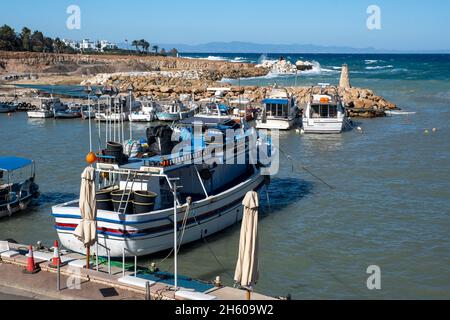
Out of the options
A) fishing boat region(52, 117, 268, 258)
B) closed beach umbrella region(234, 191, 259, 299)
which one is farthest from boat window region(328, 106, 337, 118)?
closed beach umbrella region(234, 191, 259, 299)

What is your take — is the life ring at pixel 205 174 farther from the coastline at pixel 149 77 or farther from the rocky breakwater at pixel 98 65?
the rocky breakwater at pixel 98 65

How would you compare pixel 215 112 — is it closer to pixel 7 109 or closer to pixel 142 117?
pixel 142 117

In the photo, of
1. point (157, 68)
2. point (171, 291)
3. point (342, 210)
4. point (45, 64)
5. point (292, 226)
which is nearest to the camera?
point (171, 291)

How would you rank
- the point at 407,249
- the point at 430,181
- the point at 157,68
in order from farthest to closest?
1. the point at 157,68
2. the point at 430,181
3. the point at 407,249

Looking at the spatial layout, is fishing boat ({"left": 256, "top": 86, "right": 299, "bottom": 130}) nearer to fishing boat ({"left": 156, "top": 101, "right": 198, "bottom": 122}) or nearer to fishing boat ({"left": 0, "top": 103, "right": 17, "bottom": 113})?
fishing boat ({"left": 156, "top": 101, "right": 198, "bottom": 122})

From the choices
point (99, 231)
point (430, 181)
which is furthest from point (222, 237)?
point (430, 181)

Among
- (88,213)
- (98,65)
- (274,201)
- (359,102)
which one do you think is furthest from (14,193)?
(98,65)

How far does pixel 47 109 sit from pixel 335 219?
135 ft

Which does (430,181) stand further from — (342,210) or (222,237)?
(222,237)

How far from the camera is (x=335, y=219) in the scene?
2339 centimetres

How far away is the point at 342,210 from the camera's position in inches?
966

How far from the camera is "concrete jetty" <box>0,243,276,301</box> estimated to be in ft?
43.8

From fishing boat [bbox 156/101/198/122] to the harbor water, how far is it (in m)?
12.1
